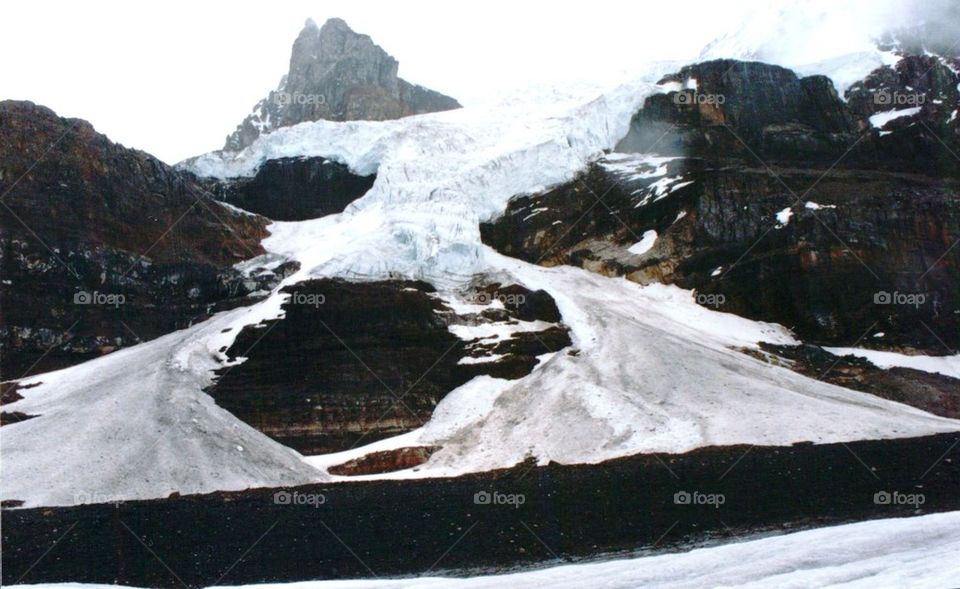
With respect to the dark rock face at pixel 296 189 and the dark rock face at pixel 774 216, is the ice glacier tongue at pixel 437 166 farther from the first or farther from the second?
the dark rock face at pixel 774 216

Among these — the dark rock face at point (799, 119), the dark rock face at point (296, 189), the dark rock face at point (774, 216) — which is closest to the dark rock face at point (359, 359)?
the dark rock face at point (774, 216)

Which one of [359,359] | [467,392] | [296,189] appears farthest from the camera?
[296,189]

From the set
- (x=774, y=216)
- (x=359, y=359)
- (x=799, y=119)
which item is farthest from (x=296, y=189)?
(x=799, y=119)

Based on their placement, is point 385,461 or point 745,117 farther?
point 745,117

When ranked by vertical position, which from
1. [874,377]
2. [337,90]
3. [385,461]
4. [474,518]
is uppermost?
[337,90]

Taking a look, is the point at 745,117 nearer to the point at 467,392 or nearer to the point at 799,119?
the point at 799,119

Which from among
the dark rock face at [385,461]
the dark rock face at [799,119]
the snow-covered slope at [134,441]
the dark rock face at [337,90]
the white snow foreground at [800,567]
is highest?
the dark rock face at [337,90]

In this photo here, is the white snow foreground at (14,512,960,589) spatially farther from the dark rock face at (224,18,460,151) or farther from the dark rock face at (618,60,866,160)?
the dark rock face at (224,18,460,151)
